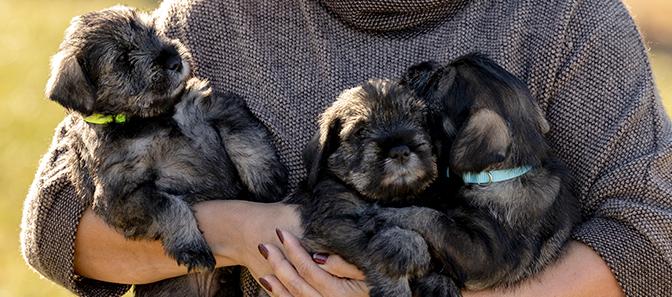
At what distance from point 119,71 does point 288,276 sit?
3.47 feet

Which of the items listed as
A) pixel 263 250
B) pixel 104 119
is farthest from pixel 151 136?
pixel 263 250

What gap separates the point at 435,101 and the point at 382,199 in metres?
0.40

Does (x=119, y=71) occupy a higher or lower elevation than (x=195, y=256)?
higher

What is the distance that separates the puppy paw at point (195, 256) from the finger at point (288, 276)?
0.86ft

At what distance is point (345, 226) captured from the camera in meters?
3.98

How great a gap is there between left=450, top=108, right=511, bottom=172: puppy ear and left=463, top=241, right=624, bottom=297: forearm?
48cm

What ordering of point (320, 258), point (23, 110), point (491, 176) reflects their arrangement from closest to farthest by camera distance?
point (491, 176) < point (320, 258) < point (23, 110)

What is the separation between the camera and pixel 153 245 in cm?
434

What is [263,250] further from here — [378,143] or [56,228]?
[56,228]

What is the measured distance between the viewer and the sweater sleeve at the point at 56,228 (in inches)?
174

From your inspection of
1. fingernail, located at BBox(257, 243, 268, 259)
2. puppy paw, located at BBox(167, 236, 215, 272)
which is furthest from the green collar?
fingernail, located at BBox(257, 243, 268, 259)

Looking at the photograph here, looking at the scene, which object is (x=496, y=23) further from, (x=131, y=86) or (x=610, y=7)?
(x=131, y=86)

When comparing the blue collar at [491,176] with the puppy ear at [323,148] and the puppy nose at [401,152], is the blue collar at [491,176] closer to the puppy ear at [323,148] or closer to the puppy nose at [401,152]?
the puppy nose at [401,152]

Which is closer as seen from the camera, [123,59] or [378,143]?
[378,143]
